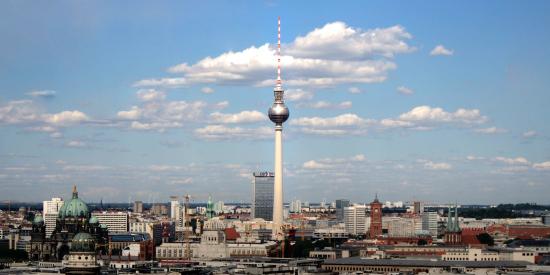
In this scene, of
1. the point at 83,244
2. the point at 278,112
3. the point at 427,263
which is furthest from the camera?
the point at 278,112

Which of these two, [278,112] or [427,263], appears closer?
[427,263]

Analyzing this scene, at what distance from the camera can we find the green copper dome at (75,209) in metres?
157

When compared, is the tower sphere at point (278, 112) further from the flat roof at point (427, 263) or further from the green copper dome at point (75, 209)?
the flat roof at point (427, 263)

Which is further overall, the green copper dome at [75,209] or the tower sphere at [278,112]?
the tower sphere at [278,112]

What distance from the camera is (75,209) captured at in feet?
516

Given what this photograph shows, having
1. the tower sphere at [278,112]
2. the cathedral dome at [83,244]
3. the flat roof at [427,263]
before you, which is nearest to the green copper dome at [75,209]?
the flat roof at [427,263]

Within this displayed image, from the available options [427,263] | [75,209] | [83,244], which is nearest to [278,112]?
[75,209]

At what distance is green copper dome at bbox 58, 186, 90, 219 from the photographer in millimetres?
156750

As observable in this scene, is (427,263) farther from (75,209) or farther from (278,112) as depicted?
(278,112)

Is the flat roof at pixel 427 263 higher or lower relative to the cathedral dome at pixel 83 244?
lower

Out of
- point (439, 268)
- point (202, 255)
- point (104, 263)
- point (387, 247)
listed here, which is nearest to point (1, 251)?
point (202, 255)

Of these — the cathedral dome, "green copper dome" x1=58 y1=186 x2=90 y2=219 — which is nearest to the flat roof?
"green copper dome" x1=58 y1=186 x2=90 y2=219

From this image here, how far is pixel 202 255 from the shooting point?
165 meters

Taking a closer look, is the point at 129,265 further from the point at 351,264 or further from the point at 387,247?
the point at 387,247
